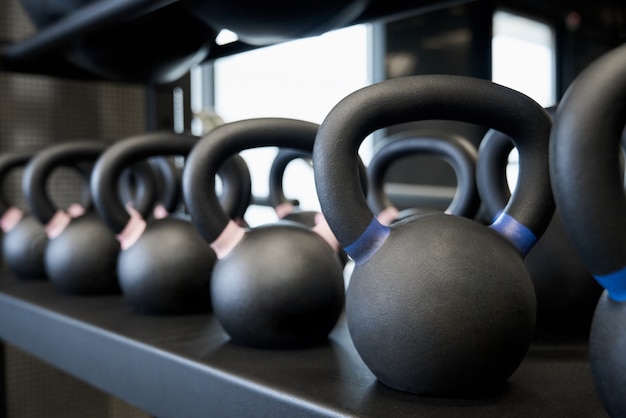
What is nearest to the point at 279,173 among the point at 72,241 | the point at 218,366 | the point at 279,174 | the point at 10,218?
the point at 279,174

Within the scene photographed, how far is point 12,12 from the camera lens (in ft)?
4.99

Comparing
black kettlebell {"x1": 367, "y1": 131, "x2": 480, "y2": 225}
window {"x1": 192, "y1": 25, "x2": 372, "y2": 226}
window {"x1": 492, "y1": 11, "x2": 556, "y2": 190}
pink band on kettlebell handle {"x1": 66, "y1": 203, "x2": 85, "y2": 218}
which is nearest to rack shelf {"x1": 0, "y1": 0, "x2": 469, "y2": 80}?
black kettlebell {"x1": 367, "y1": 131, "x2": 480, "y2": 225}

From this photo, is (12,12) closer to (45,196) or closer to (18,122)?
(18,122)

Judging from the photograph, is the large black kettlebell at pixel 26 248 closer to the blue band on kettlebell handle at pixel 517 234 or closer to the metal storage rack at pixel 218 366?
the metal storage rack at pixel 218 366

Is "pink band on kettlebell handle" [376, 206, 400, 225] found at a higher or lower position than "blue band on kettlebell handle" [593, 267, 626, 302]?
lower

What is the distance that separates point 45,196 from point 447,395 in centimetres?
76

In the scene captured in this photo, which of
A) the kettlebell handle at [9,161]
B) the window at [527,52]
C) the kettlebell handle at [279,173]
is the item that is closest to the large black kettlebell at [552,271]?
the kettlebell handle at [279,173]

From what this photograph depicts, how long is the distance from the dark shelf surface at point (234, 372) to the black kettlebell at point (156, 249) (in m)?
0.02

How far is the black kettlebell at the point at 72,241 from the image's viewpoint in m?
0.94

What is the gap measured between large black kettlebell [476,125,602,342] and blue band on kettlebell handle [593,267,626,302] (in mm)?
260

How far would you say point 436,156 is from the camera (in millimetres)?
828

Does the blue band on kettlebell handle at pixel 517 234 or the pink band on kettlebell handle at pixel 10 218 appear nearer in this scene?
the blue band on kettlebell handle at pixel 517 234

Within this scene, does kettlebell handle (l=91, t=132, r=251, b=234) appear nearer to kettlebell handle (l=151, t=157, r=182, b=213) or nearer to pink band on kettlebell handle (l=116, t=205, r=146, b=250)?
pink band on kettlebell handle (l=116, t=205, r=146, b=250)

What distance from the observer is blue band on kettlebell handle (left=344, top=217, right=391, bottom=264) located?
1.55 ft
